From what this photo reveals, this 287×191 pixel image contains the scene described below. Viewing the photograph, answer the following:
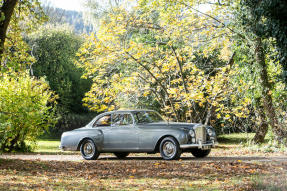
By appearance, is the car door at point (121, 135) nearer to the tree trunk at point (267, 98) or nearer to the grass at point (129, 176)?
the grass at point (129, 176)

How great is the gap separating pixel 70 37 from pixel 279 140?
33.1 m

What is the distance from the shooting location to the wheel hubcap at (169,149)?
42.2 ft

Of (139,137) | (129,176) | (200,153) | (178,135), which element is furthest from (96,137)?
(129,176)

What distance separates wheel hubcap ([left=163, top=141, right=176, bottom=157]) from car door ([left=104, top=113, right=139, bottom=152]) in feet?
3.47

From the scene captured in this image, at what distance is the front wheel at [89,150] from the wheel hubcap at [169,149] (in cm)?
262

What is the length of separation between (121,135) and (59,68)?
2734cm

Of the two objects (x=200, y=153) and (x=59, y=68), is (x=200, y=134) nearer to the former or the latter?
(x=200, y=153)

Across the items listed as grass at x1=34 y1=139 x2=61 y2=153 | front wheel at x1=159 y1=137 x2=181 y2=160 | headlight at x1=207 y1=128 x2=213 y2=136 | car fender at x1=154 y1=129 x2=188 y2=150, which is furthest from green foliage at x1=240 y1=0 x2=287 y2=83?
grass at x1=34 y1=139 x2=61 y2=153

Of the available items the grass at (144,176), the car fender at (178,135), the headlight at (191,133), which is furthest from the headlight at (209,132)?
the grass at (144,176)

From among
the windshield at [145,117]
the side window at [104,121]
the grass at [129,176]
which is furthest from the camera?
the side window at [104,121]

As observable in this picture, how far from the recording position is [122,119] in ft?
46.2

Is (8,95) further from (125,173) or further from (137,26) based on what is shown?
(125,173)

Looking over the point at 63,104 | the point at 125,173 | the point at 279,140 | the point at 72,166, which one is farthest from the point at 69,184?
the point at 63,104

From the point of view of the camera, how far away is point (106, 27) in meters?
17.3
